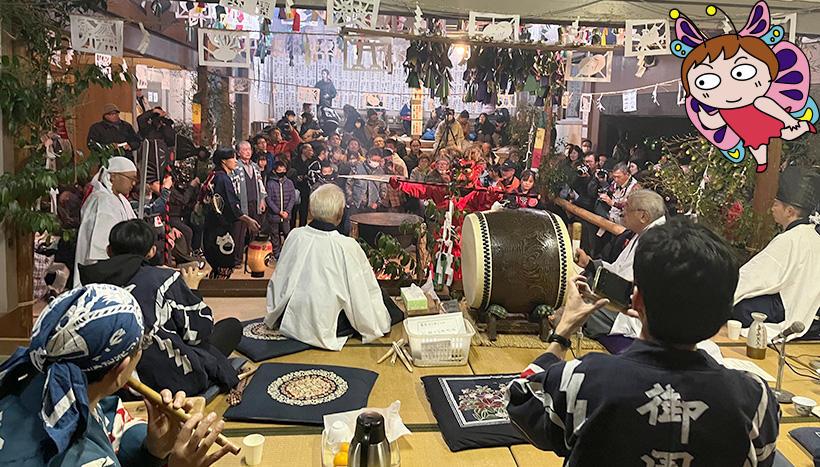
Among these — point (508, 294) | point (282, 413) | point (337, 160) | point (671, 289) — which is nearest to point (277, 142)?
point (337, 160)

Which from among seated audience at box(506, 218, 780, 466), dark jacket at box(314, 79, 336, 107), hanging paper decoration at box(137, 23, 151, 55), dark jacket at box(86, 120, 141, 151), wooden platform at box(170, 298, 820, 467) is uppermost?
hanging paper decoration at box(137, 23, 151, 55)

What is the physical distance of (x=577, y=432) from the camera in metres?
1.43

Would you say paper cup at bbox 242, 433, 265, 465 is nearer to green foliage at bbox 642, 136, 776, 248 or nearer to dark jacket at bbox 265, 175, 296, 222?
dark jacket at bbox 265, 175, 296, 222

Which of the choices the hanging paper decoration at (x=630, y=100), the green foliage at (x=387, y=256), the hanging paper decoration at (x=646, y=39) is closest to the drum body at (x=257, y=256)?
the green foliage at (x=387, y=256)

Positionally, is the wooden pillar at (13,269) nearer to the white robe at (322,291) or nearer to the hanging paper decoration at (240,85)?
the hanging paper decoration at (240,85)

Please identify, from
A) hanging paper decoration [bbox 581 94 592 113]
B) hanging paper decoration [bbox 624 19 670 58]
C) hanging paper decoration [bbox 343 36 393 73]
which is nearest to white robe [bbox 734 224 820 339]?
hanging paper decoration [bbox 624 19 670 58]

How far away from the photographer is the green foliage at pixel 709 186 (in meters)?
5.74

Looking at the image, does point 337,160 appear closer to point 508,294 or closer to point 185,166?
point 185,166

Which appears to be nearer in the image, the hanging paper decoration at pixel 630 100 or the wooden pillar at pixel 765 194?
the wooden pillar at pixel 765 194

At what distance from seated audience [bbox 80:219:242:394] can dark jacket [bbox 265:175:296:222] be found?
269cm

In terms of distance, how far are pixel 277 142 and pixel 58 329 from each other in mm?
4401

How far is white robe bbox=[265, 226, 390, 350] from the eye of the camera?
13.2 ft

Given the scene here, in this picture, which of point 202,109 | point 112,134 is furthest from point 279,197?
point 112,134

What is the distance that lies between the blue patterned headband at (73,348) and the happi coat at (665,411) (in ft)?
3.44
